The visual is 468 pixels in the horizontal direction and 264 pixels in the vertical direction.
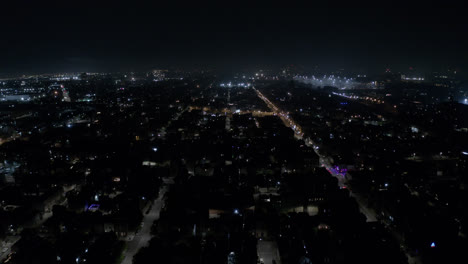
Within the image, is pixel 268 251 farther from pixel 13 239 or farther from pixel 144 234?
pixel 13 239

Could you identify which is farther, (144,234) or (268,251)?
(144,234)

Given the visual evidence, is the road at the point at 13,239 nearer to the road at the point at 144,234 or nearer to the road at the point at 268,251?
the road at the point at 144,234

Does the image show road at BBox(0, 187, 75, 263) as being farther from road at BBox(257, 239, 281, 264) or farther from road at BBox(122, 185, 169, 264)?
road at BBox(257, 239, 281, 264)

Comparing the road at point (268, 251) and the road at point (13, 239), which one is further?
the road at point (13, 239)

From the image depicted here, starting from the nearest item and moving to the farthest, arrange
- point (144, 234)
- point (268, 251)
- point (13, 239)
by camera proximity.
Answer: point (268, 251), point (13, 239), point (144, 234)

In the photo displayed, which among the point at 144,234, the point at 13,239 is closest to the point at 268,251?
the point at 144,234

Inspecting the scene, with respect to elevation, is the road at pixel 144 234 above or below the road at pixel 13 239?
above

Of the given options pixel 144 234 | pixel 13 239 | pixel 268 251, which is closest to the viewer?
pixel 268 251

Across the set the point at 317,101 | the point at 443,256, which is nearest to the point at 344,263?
the point at 443,256

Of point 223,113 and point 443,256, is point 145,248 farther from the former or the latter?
point 223,113

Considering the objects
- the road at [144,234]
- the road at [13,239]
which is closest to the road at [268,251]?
the road at [144,234]

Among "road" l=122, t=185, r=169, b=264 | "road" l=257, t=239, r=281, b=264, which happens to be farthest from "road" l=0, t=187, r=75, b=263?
"road" l=257, t=239, r=281, b=264

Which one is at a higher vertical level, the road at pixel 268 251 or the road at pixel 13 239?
the road at pixel 268 251
